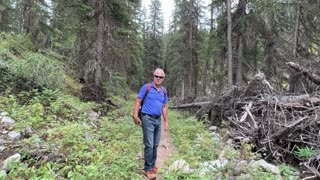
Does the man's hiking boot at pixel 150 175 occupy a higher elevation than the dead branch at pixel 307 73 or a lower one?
lower

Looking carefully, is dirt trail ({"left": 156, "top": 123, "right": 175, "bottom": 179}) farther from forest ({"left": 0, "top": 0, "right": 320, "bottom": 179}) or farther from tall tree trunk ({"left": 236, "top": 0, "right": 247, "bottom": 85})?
tall tree trunk ({"left": 236, "top": 0, "right": 247, "bottom": 85})

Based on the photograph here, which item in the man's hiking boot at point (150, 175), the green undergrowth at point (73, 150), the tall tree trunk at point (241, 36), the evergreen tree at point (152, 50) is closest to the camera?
the green undergrowth at point (73, 150)

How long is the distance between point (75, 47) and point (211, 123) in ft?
24.9

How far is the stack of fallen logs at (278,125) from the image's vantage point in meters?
6.72

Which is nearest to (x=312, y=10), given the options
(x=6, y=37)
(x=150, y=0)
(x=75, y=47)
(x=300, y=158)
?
(x=300, y=158)

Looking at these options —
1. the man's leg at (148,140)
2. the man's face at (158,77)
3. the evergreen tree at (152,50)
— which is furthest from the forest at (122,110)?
the evergreen tree at (152,50)

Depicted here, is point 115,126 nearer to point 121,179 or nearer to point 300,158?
point 121,179

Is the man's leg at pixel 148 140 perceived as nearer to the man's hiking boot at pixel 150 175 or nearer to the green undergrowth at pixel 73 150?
the man's hiking boot at pixel 150 175

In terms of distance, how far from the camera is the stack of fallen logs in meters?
6.72

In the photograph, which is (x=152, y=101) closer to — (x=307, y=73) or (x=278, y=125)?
(x=278, y=125)

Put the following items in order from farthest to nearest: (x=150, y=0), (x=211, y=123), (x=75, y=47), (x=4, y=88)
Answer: (x=150, y=0) < (x=75, y=47) < (x=211, y=123) < (x=4, y=88)

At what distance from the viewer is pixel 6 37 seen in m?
14.4

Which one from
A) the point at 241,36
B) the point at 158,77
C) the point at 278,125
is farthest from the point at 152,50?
the point at 158,77

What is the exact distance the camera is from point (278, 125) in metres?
7.48
